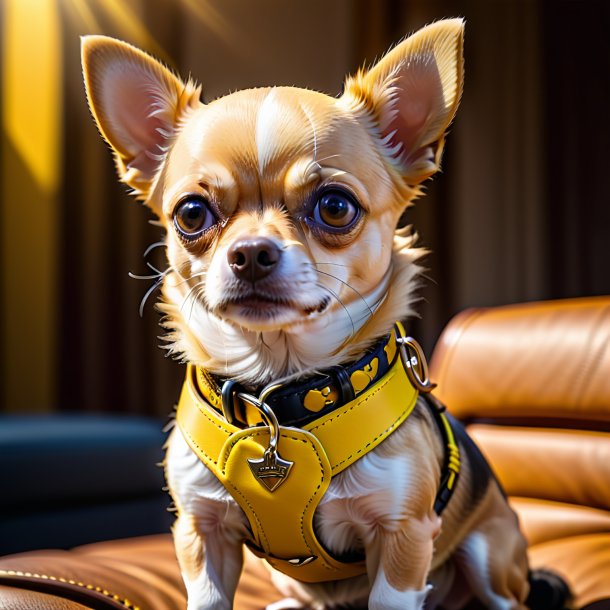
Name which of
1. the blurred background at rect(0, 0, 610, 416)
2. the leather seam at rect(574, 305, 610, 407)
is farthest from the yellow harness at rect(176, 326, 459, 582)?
the blurred background at rect(0, 0, 610, 416)

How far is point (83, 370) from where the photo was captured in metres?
3.41

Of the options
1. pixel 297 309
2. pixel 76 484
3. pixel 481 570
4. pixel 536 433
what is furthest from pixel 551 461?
pixel 76 484

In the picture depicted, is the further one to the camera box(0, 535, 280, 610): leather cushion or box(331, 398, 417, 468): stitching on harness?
box(0, 535, 280, 610): leather cushion

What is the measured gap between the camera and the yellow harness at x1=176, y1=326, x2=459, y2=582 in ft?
2.54

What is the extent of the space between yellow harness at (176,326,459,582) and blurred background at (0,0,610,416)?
2629 mm

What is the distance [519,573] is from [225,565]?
1.47 feet

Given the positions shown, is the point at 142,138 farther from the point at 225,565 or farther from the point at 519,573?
the point at 519,573

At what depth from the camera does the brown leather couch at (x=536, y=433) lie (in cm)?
119

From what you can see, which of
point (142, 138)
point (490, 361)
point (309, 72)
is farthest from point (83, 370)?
point (142, 138)

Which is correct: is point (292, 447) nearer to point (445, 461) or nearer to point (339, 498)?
point (339, 498)

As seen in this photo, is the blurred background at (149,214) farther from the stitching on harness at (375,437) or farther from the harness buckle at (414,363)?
the stitching on harness at (375,437)

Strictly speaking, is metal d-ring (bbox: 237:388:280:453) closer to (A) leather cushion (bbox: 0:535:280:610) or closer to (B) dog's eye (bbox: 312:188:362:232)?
(B) dog's eye (bbox: 312:188:362:232)

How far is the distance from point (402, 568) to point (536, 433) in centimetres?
80

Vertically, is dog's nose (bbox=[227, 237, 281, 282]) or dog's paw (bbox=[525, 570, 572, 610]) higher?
dog's nose (bbox=[227, 237, 281, 282])
